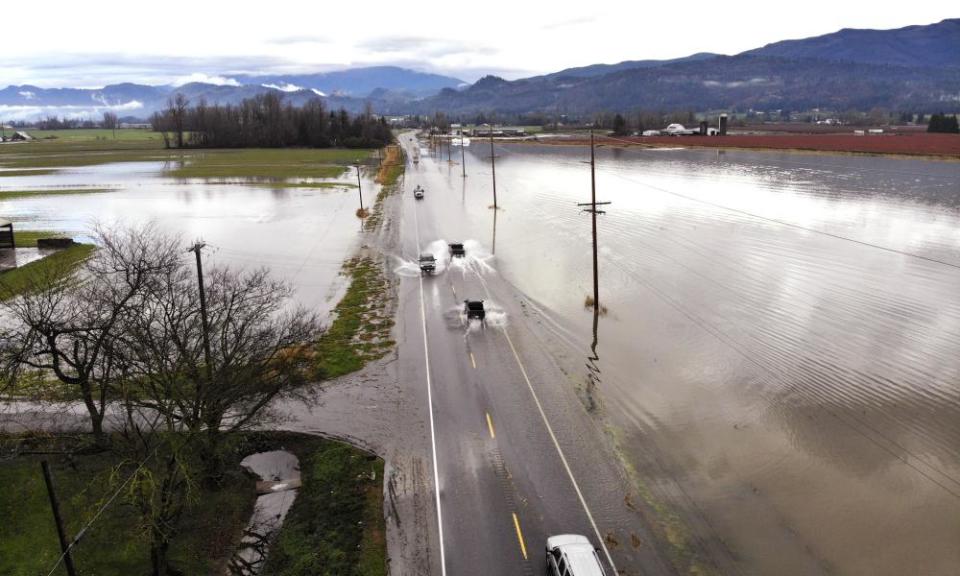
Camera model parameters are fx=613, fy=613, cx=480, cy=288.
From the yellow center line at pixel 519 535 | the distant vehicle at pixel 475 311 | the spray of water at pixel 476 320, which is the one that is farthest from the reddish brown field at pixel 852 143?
the yellow center line at pixel 519 535

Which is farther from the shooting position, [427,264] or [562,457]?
[427,264]

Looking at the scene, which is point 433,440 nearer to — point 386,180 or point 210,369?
point 210,369

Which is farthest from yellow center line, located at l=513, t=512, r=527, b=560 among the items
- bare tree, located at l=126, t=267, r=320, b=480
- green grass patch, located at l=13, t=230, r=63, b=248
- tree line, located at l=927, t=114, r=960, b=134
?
tree line, located at l=927, t=114, r=960, b=134

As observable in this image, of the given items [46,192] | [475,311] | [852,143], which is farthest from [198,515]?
[852,143]

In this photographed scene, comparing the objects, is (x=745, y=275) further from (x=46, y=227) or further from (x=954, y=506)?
(x=46, y=227)

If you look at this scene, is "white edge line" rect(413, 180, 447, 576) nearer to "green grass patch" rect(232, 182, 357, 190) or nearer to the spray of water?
the spray of water
